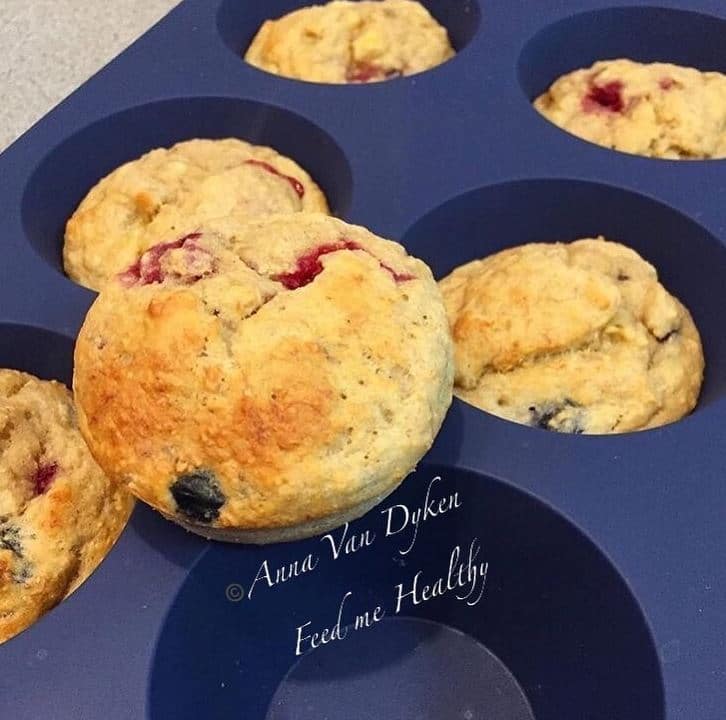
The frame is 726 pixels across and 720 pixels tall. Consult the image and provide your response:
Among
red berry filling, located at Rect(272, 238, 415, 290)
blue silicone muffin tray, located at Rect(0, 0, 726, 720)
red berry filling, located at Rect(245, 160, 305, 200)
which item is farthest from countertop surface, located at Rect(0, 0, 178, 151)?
red berry filling, located at Rect(272, 238, 415, 290)

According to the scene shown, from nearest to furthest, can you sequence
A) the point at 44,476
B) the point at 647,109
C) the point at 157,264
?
1. the point at 157,264
2. the point at 44,476
3. the point at 647,109

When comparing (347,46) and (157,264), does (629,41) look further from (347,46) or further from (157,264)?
(157,264)

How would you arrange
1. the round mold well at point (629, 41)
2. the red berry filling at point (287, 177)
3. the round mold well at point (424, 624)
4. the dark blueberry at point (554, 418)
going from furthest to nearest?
the round mold well at point (629, 41) < the red berry filling at point (287, 177) < the dark blueberry at point (554, 418) < the round mold well at point (424, 624)

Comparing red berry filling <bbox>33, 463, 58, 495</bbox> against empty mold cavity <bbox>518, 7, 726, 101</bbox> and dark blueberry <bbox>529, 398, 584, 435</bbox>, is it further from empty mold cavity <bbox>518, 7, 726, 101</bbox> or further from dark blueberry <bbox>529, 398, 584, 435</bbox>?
empty mold cavity <bbox>518, 7, 726, 101</bbox>

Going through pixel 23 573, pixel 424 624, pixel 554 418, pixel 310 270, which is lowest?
pixel 424 624

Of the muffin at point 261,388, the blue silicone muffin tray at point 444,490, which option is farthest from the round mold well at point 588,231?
the muffin at point 261,388

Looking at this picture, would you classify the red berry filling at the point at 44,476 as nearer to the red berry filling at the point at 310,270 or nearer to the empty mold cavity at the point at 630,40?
the red berry filling at the point at 310,270

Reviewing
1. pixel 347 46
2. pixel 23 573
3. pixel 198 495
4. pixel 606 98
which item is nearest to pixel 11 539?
pixel 23 573
